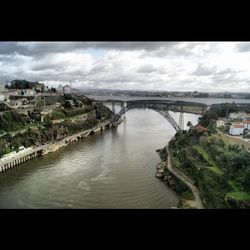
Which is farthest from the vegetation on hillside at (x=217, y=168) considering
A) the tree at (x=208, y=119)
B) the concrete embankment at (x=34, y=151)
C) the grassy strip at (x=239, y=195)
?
the concrete embankment at (x=34, y=151)

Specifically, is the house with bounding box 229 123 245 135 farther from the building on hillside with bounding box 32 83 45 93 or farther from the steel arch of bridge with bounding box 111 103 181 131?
the building on hillside with bounding box 32 83 45 93

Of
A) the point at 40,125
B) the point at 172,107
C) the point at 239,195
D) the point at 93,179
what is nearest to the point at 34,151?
the point at 40,125

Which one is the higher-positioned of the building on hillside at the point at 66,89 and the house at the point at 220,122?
the building on hillside at the point at 66,89

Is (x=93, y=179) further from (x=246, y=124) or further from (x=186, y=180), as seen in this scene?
(x=246, y=124)

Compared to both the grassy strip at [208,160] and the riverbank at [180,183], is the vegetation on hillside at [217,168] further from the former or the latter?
the riverbank at [180,183]

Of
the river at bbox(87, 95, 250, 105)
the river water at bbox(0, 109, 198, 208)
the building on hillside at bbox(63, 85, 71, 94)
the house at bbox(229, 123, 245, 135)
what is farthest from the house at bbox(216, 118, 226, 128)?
the building on hillside at bbox(63, 85, 71, 94)
